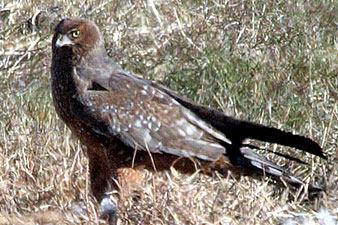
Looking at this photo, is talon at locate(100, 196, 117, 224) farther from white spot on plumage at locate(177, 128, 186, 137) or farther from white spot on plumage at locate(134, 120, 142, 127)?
white spot on plumage at locate(177, 128, 186, 137)

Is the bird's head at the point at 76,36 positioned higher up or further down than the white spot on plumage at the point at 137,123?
higher up

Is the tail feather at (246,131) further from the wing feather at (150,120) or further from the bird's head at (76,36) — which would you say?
the bird's head at (76,36)

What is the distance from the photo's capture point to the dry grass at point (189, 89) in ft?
19.7

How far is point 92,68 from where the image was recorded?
21.2 feet

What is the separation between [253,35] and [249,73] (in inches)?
21.5

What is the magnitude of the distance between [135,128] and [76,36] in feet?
2.37

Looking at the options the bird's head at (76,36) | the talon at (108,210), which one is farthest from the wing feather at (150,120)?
the talon at (108,210)

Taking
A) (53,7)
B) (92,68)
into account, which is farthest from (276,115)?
(53,7)

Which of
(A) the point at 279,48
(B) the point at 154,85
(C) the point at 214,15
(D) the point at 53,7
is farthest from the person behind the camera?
(D) the point at 53,7

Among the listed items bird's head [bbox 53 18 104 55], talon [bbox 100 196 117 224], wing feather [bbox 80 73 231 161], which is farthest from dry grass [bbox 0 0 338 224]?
bird's head [bbox 53 18 104 55]

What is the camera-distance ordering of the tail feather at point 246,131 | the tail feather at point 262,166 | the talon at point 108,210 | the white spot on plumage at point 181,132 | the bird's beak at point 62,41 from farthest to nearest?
1. the bird's beak at point 62,41
2. the white spot on plumage at point 181,132
3. the tail feather at point 262,166
4. the talon at point 108,210
5. the tail feather at point 246,131

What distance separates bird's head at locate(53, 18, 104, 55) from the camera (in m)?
6.45

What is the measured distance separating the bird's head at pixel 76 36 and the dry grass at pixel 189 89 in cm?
68

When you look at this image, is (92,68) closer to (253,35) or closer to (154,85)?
(154,85)
